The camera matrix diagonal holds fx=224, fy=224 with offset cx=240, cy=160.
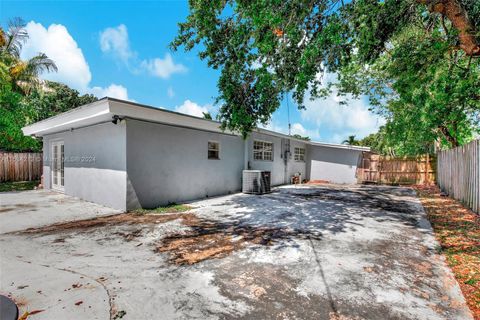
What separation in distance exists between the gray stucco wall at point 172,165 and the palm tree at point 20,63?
11179 millimetres

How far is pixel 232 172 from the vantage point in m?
9.80

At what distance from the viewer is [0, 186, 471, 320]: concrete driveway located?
7.03ft

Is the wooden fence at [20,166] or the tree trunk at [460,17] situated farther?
the wooden fence at [20,166]

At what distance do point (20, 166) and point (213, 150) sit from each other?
1201 cm

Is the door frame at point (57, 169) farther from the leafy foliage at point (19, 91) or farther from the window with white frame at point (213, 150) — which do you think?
the window with white frame at point (213, 150)

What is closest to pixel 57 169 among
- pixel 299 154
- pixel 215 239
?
pixel 215 239

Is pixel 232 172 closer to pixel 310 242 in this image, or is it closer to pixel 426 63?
pixel 310 242

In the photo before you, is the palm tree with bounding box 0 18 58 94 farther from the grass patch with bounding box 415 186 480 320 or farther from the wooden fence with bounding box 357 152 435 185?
the wooden fence with bounding box 357 152 435 185

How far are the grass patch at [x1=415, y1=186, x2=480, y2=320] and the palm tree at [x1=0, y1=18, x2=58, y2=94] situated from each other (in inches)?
713

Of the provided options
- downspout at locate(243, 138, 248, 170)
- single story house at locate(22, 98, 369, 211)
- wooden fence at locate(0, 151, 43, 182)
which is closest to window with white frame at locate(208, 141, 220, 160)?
single story house at locate(22, 98, 369, 211)

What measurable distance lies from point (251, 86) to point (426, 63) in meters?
4.40

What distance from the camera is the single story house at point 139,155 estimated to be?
6207 mm

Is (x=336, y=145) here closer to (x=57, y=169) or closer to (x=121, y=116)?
(x=121, y=116)

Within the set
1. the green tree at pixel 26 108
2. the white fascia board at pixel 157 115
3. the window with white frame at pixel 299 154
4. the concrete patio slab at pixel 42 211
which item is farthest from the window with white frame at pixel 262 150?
the green tree at pixel 26 108
